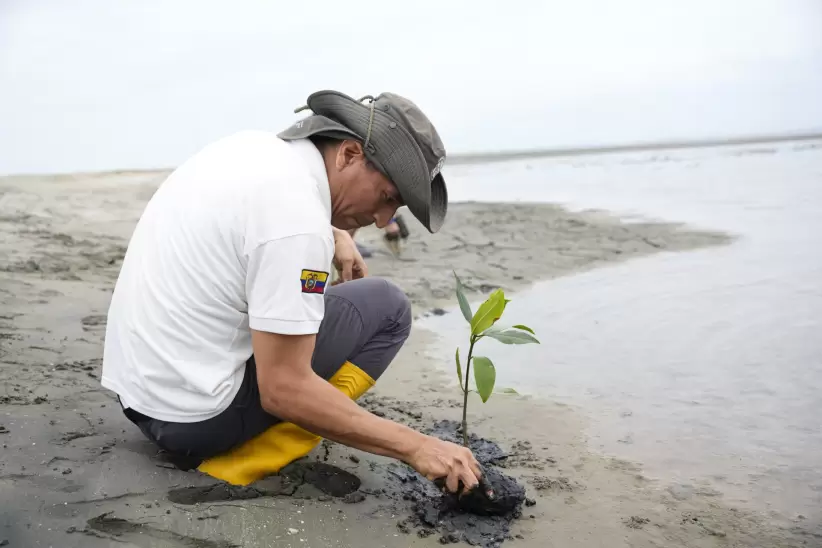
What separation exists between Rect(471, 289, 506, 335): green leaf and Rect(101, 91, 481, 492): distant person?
482mm

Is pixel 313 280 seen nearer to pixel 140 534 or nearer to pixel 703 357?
pixel 140 534

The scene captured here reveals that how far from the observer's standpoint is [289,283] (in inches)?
66.1

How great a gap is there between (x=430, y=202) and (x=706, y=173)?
1408 centimetres

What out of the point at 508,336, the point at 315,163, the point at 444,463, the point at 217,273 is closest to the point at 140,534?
the point at 217,273

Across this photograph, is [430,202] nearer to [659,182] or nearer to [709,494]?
[709,494]

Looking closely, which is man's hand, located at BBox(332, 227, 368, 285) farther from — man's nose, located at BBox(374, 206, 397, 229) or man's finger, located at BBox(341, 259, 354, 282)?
man's nose, located at BBox(374, 206, 397, 229)

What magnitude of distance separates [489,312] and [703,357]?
1869 millimetres

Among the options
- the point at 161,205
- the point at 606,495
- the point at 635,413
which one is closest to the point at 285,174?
the point at 161,205

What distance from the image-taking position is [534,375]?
143 inches

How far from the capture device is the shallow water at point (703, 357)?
2.67m

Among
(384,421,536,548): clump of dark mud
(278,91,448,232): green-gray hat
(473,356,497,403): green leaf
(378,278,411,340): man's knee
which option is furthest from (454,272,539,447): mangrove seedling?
(278,91,448,232): green-gray hat

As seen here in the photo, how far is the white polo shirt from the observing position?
5.56 ft

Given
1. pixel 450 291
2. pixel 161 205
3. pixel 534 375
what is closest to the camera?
pixel 161 205

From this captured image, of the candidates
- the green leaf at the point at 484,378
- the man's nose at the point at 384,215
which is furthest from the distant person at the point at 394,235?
the man's nose at the point at 384,215
